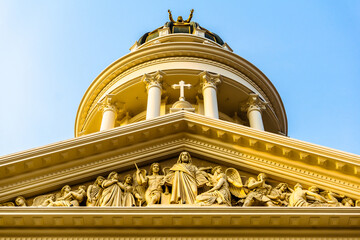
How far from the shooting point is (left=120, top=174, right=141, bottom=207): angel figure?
1034 cm

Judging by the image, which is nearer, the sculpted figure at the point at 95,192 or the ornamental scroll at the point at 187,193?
the ornamental scroll at the point at 187,193

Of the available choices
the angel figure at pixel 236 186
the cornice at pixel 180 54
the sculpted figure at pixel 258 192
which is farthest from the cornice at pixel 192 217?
the cornice at pixel 180 54

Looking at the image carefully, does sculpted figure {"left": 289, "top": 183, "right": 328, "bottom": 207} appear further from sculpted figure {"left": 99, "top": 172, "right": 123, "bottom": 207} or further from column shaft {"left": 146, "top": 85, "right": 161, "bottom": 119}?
column shaft {"left": 146, "top": 85, "right": 161, "bottom": 119}

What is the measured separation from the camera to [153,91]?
22.6 m

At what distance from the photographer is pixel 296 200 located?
10.4 meters

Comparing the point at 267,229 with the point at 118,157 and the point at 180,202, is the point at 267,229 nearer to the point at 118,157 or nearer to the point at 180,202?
the point at 180,202

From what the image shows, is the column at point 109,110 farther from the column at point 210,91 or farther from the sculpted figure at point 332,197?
the sculpted figure at point 332,197

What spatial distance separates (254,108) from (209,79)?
2516 mm

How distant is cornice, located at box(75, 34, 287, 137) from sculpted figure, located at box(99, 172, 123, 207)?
1399 centimetres

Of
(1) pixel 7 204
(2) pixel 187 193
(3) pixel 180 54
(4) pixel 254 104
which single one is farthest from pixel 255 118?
(1) pixel 7 204

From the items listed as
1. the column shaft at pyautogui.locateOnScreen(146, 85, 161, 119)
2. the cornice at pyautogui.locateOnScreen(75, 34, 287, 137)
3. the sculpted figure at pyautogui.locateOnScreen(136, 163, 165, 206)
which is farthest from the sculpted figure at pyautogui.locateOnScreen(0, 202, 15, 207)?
the cornice at pyautogui.locateOnScreen(75, 34, 287, 137)

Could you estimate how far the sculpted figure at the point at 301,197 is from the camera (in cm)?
1030

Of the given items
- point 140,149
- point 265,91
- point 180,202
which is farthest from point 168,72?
point 180,202

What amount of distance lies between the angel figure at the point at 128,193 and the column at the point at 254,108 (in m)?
12.5
